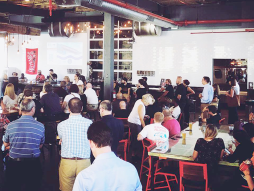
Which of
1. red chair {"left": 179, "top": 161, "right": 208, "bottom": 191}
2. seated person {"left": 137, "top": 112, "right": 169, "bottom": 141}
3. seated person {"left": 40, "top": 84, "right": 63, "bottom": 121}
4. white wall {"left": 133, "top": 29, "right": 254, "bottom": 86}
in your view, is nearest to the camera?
red chair {"left": 179, "top": 161, "right": 208, "bottom": 191}

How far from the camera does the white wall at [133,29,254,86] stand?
12.6 metres

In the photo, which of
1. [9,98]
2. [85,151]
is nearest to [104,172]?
[85,151]

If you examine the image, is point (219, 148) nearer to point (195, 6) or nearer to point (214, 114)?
point (214, 114)

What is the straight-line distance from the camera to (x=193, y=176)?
3965 mm

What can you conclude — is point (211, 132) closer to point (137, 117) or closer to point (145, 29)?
point (137, 117)

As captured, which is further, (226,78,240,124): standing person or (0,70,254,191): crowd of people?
(226,78,240,124): standing person

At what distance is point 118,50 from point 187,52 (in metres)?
3.20

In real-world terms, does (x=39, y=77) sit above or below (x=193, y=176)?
above

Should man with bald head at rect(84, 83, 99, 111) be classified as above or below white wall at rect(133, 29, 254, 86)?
below

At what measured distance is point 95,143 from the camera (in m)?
1.99

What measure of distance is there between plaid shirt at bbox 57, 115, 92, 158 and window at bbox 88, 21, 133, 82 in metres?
11.2

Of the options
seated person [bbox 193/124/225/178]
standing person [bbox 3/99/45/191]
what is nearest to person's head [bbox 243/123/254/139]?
seated person [bbox 193/124/225/178]

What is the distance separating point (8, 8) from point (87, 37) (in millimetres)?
4909

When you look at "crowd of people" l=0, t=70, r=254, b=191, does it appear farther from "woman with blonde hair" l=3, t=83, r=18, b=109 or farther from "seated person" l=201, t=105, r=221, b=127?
"woman with blonde hair" l=3, t=83, r=18, b=109
